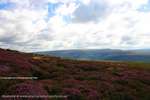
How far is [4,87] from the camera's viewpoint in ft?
108

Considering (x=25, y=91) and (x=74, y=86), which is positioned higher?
(x=25, y=91)

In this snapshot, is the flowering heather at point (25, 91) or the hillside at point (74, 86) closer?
the flowering heather at point (25, 91)

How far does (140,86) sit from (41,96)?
18.2m

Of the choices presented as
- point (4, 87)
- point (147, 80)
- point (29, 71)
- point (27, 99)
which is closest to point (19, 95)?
point (27, 99)

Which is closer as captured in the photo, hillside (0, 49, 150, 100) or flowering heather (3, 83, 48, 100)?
flowering heather (3, 83, 48, 100)

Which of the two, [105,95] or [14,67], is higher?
[14,67]

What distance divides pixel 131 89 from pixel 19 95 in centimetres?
1653

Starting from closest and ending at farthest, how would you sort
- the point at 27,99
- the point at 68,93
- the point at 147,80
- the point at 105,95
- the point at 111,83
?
the point at 27,99 → the point at 68,93 → the point at 105,95 → the point at 111,83 → the point at 147,80

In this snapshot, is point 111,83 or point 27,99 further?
point 111,83

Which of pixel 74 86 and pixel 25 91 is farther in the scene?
pixel 74 86

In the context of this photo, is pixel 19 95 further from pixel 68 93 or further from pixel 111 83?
pixel 111 83

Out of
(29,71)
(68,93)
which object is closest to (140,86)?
(68,93)

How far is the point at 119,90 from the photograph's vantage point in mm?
37125

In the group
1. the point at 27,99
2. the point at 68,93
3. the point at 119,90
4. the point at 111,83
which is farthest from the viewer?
the point at 111,83
